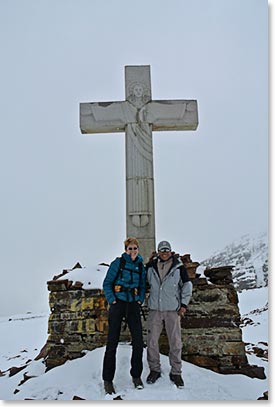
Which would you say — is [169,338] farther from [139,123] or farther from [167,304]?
[139,123]

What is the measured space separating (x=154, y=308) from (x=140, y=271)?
0.47 m

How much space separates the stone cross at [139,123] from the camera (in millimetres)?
6711

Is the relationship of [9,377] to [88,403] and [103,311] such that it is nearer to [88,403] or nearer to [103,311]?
[103,311]

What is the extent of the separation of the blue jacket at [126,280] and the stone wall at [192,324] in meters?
1.04

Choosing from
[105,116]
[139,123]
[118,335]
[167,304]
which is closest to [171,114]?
[139,123]

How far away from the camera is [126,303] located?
4.55 metres

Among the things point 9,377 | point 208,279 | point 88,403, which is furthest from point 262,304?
point 88,403

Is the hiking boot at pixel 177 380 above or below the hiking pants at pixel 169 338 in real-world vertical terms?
below

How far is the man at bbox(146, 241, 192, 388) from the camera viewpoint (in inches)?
181

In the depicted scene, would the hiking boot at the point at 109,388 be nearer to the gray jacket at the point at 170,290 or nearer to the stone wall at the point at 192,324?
the gray jacket at the point at 170,290

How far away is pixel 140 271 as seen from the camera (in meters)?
4.71

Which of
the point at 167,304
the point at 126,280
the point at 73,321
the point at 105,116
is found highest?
the point at 105,116

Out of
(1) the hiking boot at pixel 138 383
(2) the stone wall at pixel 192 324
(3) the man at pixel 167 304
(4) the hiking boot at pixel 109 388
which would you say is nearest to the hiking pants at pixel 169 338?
(3) the man at pixel 167 304

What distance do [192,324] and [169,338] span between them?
34.7 inches
